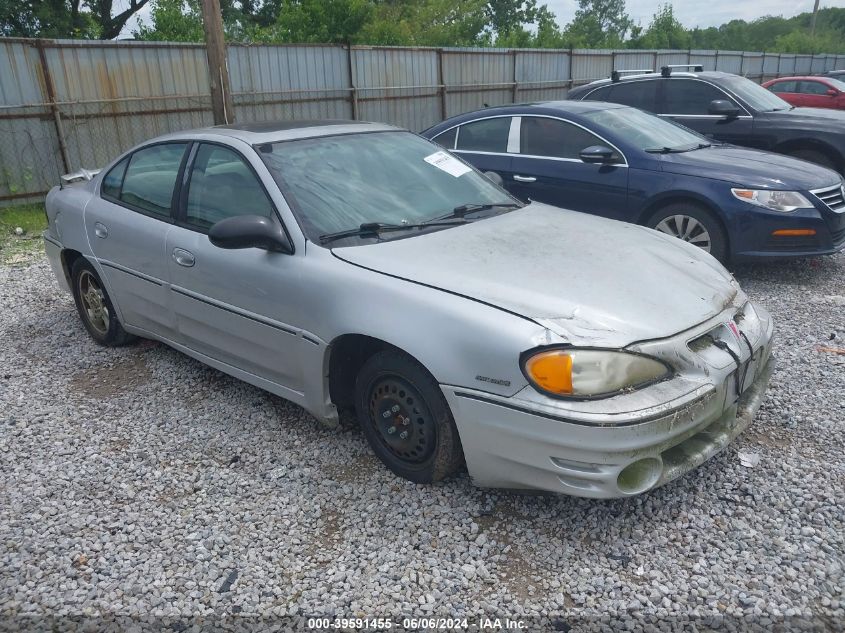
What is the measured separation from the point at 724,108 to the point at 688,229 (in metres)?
3.36

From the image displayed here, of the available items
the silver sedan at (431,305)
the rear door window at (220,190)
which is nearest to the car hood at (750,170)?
the silver sedan at (431,305)

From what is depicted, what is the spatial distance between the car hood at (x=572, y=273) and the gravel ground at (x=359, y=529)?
2.69 feet

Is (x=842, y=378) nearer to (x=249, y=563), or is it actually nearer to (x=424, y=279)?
(x=424, y=279)

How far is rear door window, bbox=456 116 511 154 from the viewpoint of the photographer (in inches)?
271

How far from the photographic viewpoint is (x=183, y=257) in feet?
12.5

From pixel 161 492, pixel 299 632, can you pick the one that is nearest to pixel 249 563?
pixel 299 632

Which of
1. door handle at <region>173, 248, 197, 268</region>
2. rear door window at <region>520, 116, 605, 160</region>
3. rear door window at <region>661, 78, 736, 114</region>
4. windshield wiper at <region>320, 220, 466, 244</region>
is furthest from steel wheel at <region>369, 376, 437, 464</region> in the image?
rear door window at <region>661, 78, 736, 114</region>

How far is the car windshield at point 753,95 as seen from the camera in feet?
28.3

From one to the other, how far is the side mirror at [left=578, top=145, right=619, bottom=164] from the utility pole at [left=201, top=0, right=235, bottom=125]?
4.36 m

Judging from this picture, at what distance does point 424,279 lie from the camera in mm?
2955

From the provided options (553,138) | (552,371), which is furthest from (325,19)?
(552,371)

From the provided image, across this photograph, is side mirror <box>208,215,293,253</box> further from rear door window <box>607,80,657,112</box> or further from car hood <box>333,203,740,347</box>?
rear door window <box>607,80,657,112</box>

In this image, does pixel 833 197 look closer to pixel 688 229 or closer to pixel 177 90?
pixel 688 229

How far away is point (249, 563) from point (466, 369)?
44.8 inches
